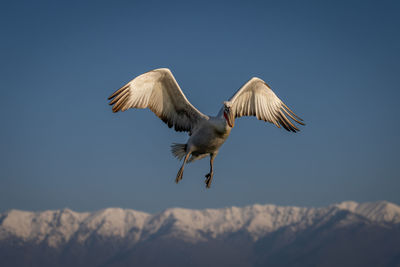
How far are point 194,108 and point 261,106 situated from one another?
10.4ft

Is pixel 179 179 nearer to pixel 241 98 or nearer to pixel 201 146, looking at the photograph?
pixel 201 146

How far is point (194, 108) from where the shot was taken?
648 inches

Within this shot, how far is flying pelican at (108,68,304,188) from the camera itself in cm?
1477

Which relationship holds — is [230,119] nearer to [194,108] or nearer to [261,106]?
[194,108]

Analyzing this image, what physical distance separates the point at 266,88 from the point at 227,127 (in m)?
5.04

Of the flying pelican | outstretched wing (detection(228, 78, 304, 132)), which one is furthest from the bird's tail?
outstretched wing (detection(228, 78, 304, 132))

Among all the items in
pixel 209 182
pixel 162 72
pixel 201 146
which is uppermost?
pixel 162 72

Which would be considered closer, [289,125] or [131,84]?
[131,84]

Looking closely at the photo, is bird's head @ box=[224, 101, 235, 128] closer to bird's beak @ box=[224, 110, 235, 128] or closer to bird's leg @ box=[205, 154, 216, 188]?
bird's beak @ box=[224, 110, 235, 128]

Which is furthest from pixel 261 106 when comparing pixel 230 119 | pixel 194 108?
pixel 230 119

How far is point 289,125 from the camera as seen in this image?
18125mm

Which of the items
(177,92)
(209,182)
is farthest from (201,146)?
(177,92)

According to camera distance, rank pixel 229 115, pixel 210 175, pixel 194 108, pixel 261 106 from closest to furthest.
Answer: pixel 229 115 → pixel 210 175 → pixel 194 108 → pixel 261 106

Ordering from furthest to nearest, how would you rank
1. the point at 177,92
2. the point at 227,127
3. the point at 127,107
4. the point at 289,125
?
the point at 289,125 → the point at 177,92 → the point at 127,107 → the point at 227,127
